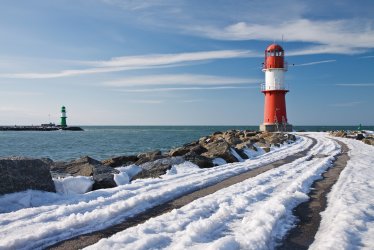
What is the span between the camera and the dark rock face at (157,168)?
10.8m

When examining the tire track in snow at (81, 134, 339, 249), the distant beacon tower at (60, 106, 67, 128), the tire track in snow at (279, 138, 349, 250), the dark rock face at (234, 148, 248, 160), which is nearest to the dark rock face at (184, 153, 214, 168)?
the dark rock face at (234, 148, 248, 160)


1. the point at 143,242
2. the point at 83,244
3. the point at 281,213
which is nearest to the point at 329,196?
the point at 281,213

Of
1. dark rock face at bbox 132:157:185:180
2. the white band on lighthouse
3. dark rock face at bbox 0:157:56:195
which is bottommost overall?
dark rock face at bbox 132:157:185:180

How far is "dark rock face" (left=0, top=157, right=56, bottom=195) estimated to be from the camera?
6879 mm

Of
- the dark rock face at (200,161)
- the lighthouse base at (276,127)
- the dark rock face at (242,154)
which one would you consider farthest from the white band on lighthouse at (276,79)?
the dark rock face at (200,161)

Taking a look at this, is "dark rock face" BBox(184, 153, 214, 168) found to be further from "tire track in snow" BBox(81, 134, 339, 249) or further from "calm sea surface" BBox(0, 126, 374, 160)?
"calm sea surface" BBox(0, 126, 374, 160)

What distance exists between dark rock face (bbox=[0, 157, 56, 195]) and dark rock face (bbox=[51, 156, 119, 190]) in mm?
1734

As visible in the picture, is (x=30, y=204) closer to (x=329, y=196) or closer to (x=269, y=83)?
(x=329, y=196)

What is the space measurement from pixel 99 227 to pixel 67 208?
3.58 ft

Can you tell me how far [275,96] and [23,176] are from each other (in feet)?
139

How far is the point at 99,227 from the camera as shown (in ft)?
17.7

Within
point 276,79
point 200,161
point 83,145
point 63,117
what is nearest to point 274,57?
point 276,79

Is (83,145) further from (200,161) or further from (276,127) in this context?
(200,161)

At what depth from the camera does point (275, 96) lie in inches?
1843
